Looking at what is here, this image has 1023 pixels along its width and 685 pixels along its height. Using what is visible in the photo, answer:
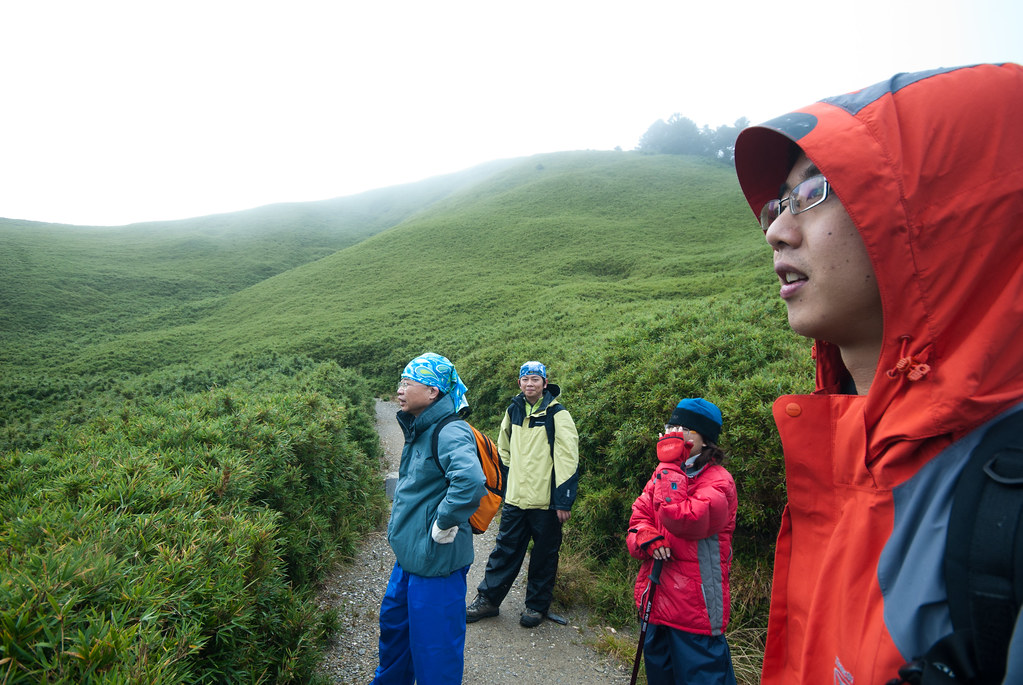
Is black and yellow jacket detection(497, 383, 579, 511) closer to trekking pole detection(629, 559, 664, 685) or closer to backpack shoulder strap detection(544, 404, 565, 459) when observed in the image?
backpack shoulder strap detection(544, 404, 565, 459)

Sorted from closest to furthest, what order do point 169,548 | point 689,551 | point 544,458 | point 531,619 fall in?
point 169,548, point 689,551, point 531,619, point 544,458

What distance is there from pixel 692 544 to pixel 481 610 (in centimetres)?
309

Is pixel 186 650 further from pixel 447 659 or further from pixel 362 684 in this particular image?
pixel 362 684

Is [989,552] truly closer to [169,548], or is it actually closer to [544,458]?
[169,548]

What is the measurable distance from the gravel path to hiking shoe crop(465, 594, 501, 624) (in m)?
0.06

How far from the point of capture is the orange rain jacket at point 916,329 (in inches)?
38.1

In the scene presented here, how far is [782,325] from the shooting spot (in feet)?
28.2

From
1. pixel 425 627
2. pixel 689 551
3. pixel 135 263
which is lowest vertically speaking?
pixel 425 627

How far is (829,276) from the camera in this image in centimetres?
126

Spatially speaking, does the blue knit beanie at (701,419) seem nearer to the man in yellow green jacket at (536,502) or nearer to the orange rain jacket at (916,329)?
the man in yellow green jacket at (536,502)

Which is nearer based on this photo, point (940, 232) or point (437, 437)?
point (940, 232)

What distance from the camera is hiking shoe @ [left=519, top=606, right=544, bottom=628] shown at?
18.0 ft

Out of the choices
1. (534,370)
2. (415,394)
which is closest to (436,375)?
(415,394)

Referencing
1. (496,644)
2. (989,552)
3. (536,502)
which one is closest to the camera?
(989,552)
